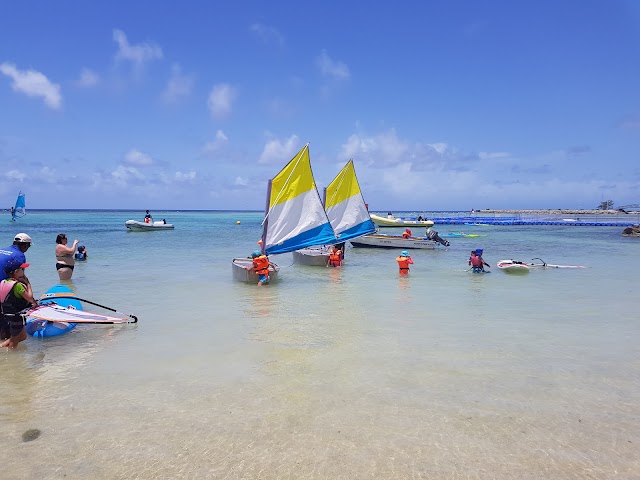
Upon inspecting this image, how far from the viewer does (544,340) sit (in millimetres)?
11328

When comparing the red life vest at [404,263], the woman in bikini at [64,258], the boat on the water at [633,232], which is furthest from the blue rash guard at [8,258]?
the boat on the water at [633,232]

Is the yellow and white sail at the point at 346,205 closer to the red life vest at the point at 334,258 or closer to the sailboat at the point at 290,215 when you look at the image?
the red life vest at the point at 334,258

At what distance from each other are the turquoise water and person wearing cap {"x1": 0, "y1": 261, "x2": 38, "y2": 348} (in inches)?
20.6

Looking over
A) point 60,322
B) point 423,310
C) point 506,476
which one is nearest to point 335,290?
point 423,310

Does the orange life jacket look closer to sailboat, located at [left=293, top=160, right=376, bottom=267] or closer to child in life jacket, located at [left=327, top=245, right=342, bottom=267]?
child in life jacket, located at [left=327, top=245, right=342, bottom=267]

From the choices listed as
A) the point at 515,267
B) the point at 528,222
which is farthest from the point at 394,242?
the point at 528,222

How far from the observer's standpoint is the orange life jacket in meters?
19.6

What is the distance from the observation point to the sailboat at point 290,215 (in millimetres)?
20625

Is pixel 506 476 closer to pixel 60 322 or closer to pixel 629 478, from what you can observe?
pixel 629 478

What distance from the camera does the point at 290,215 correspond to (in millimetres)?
21391

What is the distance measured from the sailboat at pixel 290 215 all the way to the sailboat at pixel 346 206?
824 cm

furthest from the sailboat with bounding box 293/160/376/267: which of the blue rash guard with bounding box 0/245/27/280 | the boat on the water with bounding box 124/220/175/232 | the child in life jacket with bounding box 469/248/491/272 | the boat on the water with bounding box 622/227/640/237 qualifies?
the boat on the water with bounding box 622/227/640/237

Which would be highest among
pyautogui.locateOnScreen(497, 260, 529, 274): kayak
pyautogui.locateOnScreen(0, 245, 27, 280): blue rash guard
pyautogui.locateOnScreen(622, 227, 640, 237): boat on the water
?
pyautogui.locateOnScreen(0, 245, 27, 280): blue rash guard

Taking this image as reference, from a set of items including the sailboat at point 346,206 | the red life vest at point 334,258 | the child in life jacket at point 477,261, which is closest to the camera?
the child in life jacket at point 477,261
